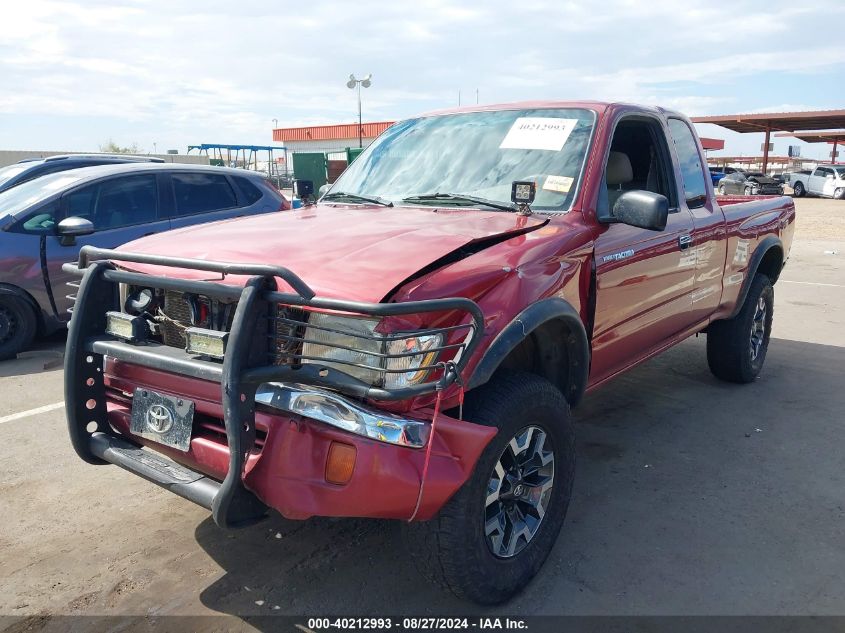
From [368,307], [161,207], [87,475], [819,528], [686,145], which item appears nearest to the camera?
[368,307]

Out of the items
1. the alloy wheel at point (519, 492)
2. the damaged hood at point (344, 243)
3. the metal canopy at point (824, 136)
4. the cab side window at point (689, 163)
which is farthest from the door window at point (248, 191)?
the metal canopy at point (824, 136)

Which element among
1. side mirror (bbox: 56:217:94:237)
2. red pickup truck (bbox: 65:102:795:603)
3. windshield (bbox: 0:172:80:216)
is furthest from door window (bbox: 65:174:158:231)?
red pickup truck (bbox: 65:102:795:603)

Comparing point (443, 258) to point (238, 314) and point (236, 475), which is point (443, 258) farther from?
point (236, 475)

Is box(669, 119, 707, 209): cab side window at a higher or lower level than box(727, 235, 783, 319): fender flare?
higher

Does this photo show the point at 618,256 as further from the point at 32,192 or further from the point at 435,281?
the point at 32,192

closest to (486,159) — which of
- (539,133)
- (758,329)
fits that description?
(539,133)

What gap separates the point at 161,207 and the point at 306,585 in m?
5.22

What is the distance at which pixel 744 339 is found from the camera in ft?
17.6

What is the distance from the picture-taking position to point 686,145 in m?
4.73

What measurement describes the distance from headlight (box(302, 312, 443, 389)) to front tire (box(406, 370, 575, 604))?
32 centimetres

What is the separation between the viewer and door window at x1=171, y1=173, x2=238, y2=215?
7.31 metres

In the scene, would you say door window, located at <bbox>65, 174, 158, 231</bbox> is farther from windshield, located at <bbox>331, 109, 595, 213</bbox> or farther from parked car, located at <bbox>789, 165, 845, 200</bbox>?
parked car, located at <bbox>789, 165, 845, 200</bbox>

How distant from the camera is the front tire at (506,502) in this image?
2.47 metres

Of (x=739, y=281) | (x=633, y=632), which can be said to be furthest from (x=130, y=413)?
(x=739, y=281)
